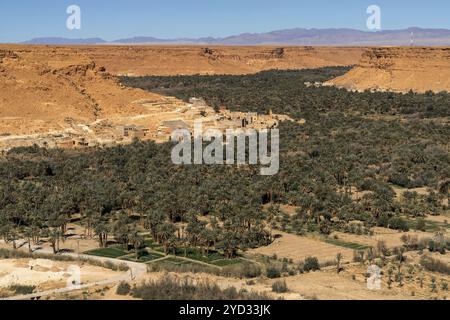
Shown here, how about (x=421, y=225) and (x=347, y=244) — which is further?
(x=421, y=225)

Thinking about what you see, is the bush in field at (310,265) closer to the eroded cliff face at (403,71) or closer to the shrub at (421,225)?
the shrub at (421,225)

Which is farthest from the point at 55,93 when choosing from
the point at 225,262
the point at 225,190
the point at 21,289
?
the point at 21,289

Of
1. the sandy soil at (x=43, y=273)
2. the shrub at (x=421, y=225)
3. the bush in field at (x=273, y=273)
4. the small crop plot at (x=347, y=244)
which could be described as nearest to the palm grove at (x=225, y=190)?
the shrub at (x=421, y=225)

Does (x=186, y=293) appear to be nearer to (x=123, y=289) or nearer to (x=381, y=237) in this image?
(x=123, y=289)

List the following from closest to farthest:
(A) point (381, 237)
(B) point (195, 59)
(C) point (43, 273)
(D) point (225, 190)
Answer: (C) point (43, 273) < (A) point (381, 237) < (D) point (225, 190) < (B) point (195, 59)
